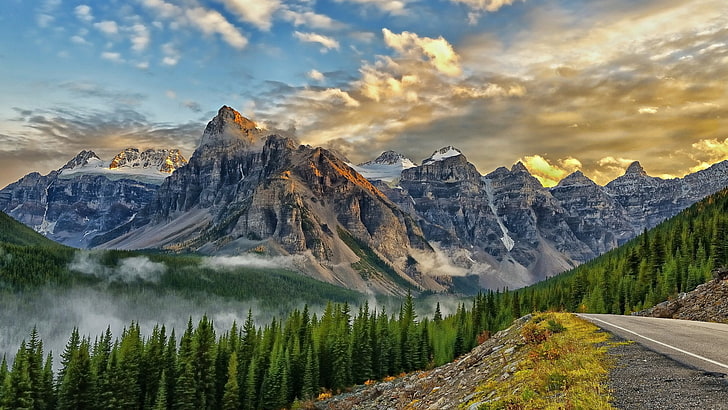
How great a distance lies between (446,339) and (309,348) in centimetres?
2992

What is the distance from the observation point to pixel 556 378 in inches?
613

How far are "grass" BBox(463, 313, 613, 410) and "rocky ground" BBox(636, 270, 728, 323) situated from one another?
27.1m

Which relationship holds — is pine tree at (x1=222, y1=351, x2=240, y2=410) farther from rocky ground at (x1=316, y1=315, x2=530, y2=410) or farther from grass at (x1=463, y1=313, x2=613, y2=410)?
grass at (x1=463, y1=313, x2=613, y2=410)

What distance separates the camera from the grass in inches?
515

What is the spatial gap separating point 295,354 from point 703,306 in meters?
75.1

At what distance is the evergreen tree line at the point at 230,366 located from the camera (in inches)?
3506

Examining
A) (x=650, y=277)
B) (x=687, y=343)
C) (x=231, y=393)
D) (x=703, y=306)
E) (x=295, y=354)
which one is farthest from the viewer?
(x=295, y=354)

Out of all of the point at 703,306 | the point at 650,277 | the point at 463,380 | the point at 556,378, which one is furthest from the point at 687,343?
the point at 650,277

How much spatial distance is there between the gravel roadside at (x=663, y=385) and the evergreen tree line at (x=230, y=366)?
7878 centimetres

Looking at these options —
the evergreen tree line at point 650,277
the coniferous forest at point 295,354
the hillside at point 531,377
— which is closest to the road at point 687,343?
the hillside at point 531,377

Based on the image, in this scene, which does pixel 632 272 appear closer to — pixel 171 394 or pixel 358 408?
pixel 358 408

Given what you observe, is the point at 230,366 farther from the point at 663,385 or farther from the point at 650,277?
the point at 663,385

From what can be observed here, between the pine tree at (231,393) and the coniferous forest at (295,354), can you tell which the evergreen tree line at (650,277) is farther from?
the pine tree at (231,393)

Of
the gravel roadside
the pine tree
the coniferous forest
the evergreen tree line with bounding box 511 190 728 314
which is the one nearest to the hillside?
the gravel roadside
